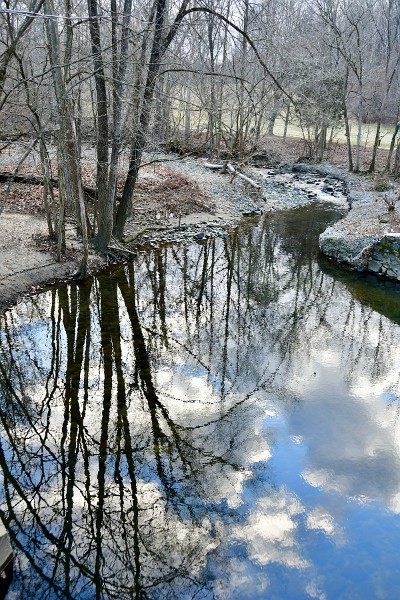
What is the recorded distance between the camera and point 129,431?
719 cm

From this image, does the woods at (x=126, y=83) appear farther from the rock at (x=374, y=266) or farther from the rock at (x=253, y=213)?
the rock at (x=374, y=266)

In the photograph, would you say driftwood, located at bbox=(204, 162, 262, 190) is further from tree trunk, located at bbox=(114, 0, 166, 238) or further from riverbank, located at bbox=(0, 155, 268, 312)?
tree trunk, located at bbox=(114, 0, 166, 238)

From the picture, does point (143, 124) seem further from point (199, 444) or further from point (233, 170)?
point (233, 170)

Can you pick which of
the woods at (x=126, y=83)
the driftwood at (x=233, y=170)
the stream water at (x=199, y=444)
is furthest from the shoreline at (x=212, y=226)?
the stream water at (x=199, y=444)

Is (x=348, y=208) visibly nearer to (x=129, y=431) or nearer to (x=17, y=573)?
(x=129, y=431)

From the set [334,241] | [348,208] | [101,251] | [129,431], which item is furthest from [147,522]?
[348,208]

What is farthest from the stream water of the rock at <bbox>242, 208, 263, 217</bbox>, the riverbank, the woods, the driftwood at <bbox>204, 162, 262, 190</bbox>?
the driftwood at <bbox>204, 162, 262, 190</bbox>

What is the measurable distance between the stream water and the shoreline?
90cm

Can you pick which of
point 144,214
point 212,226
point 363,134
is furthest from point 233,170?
point 363,134

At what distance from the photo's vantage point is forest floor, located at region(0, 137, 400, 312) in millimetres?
11812

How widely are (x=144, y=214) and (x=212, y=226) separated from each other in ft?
8.01

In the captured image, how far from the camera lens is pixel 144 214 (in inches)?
669

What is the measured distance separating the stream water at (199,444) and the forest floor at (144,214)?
87 centimetres

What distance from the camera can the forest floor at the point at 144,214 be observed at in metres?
11.8
